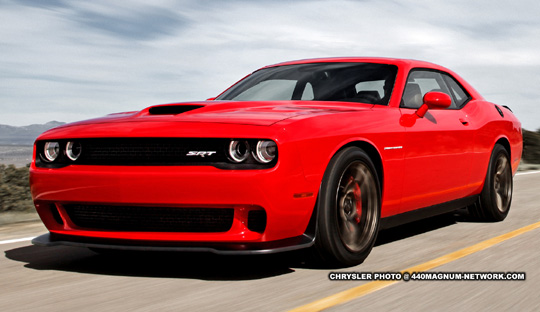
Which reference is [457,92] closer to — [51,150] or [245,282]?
[245,282]

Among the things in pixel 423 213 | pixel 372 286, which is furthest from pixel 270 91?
pixel 372 286

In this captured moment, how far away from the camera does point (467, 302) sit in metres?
3.88

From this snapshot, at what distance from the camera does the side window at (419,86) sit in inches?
236

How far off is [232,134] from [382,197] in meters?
1.45

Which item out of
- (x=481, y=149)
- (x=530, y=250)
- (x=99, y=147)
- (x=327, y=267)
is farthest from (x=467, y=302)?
(x=481, y=149)

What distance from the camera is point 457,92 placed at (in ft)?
23.1

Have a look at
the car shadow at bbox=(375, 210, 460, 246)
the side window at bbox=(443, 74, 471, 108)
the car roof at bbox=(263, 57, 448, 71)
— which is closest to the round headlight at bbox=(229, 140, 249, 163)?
the car shadow at bbox=(375, 210, 460, 246)

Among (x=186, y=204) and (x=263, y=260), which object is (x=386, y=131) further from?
(x=186, y=204)

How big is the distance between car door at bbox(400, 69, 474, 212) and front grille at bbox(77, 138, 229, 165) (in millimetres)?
1747

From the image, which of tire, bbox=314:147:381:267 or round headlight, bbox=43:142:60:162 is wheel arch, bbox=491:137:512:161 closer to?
tire, bbox=314:147:381:267

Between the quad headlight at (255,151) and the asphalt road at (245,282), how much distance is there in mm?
698

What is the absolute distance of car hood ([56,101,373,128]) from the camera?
448 cm

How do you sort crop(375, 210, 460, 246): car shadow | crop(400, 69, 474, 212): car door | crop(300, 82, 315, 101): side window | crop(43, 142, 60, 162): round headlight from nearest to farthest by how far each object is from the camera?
1. crop(43, 142, 60, 162): round headlight
2. crop(400, 69, 474, 212): car door
3. crop(300, 82, 315, 101): side window
4. crop(375, 210, 460, 246): car shadow

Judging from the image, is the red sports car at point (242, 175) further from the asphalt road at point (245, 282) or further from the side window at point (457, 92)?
the side window at point (457, 92)
